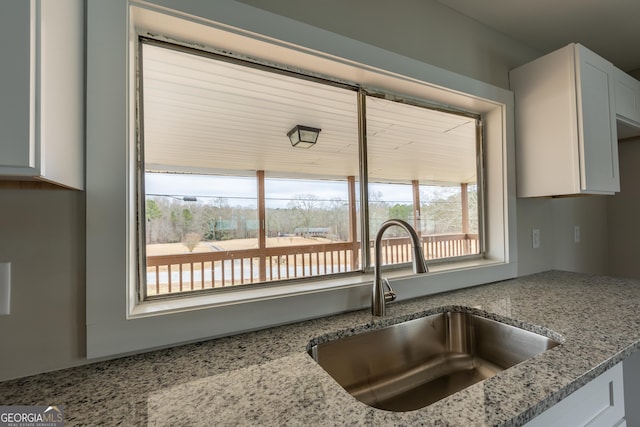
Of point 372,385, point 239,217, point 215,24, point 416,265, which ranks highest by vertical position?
point 215,24

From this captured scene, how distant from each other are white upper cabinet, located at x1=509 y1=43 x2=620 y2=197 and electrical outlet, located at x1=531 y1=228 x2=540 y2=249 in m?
0.30

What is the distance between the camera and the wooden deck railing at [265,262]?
965 millimetres

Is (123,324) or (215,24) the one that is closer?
(123,324)

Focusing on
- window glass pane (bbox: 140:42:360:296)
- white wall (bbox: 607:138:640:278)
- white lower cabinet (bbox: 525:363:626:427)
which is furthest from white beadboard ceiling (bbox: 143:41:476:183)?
white wall (bbox: 607:138:640:278)

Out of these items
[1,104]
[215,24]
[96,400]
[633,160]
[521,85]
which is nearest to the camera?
[1,104]

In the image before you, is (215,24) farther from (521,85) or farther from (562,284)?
(562,284)

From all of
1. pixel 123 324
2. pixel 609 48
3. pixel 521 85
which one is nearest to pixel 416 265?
pixel 123 324

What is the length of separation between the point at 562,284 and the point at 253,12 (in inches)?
74.2

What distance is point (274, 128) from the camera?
4.67ft

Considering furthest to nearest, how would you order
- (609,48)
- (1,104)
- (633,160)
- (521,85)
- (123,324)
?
(633,160)
(609,48)
(521,85)
(123,324)
(1,104)

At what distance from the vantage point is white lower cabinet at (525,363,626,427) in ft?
2.15

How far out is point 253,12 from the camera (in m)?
0.93

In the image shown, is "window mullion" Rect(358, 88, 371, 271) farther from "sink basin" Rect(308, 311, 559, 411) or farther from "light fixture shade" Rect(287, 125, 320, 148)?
"sink basin" Rect(308, 311, 559, 411)

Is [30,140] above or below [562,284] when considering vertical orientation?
above
